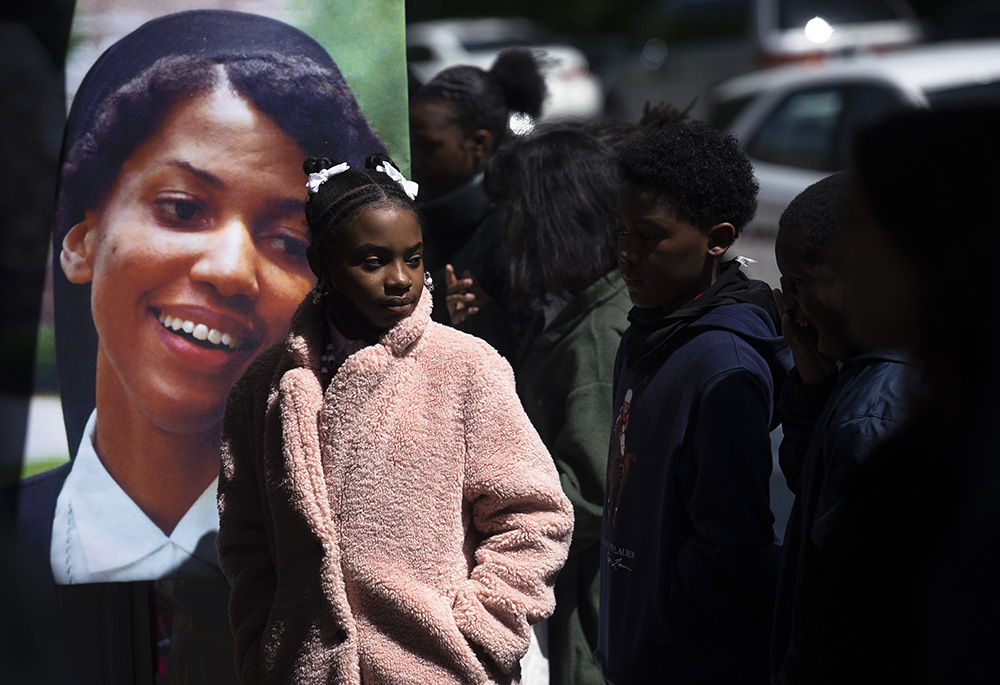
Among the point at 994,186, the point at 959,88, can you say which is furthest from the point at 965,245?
the point at 959,88

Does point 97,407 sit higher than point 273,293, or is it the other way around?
point 273,293

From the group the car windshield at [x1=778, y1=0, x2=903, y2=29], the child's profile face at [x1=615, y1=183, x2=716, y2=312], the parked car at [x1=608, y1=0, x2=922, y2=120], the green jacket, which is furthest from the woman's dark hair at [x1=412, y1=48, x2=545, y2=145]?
the car windshield at [x1=778, y1=0, x2=903, y2=29]

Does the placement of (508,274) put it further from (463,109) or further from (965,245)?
(965,245)

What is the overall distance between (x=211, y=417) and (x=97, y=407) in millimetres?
295

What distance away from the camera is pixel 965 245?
4.07 feet

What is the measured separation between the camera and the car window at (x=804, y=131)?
816 centimetres

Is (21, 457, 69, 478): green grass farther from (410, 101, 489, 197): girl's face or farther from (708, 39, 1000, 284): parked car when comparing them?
(708, 39, 1000, 284): parked car

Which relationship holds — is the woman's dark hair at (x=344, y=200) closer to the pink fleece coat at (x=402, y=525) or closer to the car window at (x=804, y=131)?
the pink fleece coat at (x=402, y=525)

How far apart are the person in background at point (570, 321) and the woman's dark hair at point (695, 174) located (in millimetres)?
557

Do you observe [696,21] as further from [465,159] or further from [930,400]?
[930,400]

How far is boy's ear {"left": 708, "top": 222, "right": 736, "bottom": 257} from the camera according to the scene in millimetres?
2316

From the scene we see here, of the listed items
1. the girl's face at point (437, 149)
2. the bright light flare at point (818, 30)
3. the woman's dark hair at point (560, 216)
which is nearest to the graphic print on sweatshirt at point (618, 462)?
the woman's dark hair at point (560, 216)

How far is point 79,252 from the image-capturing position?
9.12 feet

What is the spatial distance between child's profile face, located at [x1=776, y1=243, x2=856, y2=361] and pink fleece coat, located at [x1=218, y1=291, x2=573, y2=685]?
0.60m
